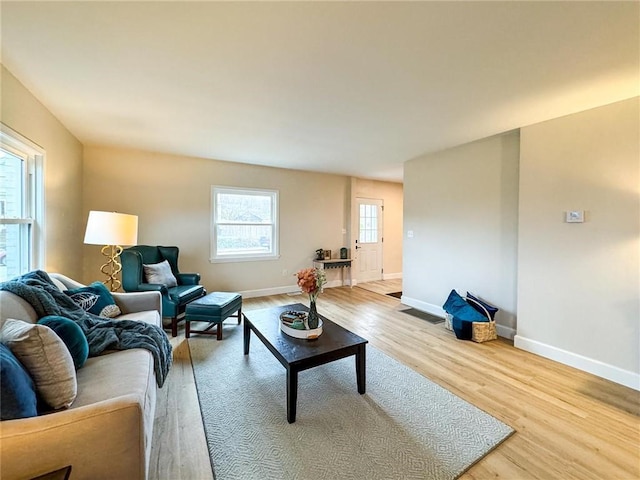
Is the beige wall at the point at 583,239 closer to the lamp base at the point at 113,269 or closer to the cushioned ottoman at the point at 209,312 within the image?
the cushioned ottoman at the point at 209,312

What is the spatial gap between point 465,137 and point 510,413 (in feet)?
9.46

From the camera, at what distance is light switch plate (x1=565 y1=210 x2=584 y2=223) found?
2522 mm

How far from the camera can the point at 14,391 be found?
0.97 metres

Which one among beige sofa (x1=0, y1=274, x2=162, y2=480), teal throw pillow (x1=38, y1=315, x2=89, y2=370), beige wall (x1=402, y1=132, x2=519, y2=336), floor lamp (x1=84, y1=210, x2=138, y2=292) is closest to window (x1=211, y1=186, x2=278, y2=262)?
floor lamp (x1=84, y1=210, x2=138, y2=292)

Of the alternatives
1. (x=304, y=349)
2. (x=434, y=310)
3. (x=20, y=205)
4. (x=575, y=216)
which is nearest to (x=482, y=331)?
(x=434, y=310)

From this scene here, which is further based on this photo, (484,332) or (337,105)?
(484,332)

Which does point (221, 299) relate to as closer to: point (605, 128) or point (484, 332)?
point (484, 332)

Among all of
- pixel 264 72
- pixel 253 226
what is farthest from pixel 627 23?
pixel 253 226

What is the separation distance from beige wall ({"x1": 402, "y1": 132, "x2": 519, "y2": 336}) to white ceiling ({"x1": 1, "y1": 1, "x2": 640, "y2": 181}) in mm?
483

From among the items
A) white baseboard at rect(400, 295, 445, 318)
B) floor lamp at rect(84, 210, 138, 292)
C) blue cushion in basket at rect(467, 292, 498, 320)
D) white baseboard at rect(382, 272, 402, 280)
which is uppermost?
floor lamp at rect(84, 210, 138, 292)

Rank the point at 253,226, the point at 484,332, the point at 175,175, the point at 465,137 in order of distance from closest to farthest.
Result: the point at 484,332, the point at 465,137, the point at 175,175, the point at 253,226

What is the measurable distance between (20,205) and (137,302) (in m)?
1.32

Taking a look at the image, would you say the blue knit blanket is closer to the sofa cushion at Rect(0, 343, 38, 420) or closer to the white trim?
the sofa cushion at Rect(0, 343, 38, 420)

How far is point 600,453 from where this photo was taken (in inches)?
62.1
